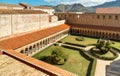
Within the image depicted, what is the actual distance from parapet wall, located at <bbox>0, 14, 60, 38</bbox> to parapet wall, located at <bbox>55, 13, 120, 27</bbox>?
59.7ft

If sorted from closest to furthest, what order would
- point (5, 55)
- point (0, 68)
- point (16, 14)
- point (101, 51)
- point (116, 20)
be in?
point (0, 68), point (5, 55), point (16, 14), point (101, 51), point (116, 20)

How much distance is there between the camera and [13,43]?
94.1 feet

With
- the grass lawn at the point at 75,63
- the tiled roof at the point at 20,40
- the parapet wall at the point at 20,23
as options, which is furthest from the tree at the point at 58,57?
the parapet wall at the point at 20,23

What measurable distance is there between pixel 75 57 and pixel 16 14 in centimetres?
1588

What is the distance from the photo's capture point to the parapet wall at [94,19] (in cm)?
5297

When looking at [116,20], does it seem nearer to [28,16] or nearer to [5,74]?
[28,16]

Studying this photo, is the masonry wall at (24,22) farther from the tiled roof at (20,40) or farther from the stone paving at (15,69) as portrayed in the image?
the stone paving at (15,69)

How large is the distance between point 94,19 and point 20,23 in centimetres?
3215

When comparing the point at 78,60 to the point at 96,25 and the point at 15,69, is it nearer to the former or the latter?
the point at 15,69

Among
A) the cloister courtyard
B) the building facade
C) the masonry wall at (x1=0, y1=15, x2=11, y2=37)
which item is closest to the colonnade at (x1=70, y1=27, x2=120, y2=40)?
the building facade

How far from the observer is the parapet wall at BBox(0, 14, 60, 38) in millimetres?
29484

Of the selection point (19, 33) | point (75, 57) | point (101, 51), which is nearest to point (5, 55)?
point (19, 33)

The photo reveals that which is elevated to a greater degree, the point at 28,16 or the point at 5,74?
the point at 28,16

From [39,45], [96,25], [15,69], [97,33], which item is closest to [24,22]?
[39,45]
